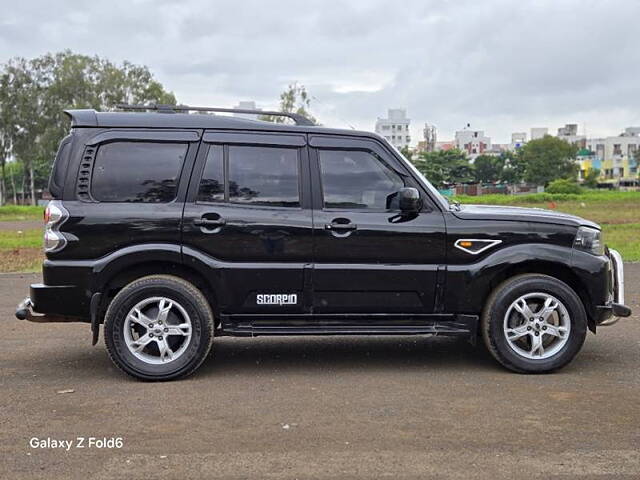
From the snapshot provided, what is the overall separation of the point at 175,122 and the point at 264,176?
841mm

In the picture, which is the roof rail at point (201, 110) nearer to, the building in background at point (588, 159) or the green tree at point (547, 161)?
the green tree at point (547, 161)

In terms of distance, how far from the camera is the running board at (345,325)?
616 centimetres

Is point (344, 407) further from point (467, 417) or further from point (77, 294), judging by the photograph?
point (77, 294)

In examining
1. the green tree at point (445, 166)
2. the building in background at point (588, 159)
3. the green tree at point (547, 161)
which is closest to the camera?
the green tree at point (445, 166)

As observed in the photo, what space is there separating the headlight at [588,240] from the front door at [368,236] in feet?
3.75

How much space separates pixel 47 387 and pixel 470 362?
11.5 ft

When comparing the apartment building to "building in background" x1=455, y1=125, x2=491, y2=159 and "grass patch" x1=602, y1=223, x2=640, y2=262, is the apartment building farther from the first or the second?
"grass patch" x1=602, y1=223, x2=640, y2=262

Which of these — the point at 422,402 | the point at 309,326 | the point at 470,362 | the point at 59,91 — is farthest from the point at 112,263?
the point at 59,91

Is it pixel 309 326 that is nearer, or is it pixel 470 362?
pixel 309 326

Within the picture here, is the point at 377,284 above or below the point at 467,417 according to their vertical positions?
above

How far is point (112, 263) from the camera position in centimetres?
598

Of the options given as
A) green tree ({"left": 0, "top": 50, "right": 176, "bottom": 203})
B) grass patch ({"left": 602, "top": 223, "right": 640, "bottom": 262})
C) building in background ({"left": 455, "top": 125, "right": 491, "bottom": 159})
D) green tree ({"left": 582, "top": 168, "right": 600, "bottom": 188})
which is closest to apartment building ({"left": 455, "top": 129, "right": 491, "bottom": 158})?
building in background ({"left": 455, "top": 125, "right": 491, "bottom": 159})

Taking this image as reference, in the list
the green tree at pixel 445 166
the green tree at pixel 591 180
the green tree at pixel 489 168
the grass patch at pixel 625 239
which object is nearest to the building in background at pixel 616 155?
the green tree at pixel 591 180

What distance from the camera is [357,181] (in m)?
Answer: 6.27
